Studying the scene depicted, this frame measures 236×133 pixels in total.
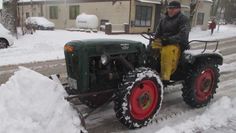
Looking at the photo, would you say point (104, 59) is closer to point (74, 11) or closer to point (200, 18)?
point (74, 11)

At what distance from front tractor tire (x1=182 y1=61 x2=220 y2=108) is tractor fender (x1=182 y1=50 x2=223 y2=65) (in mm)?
90

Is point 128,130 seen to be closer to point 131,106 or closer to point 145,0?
point 131,106

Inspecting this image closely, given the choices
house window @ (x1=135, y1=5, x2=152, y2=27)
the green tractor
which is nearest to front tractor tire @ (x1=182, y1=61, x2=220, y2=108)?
the green tractor

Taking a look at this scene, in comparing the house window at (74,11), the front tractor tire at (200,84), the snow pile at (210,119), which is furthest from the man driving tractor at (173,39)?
the house window at (74,11)

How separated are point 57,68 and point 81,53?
17.9ft

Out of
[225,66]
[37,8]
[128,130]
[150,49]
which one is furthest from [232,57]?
[37,8]

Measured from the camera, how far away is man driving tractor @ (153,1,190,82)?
557 cm

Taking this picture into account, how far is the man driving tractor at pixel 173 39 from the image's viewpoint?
5.57 m

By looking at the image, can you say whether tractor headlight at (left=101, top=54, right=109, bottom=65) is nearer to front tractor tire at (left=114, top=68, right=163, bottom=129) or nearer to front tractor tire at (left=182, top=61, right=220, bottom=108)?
front tractor tire at (left=114, top=68, right=163, bottom=129)

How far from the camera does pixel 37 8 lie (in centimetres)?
3669

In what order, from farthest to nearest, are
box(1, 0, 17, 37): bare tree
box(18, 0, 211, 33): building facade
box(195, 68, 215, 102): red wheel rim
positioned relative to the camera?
box(18, 0, 211, 33): building facade < box(1, 0, 17, 37): bare tree < box(195, 68, 215, 102): red wheel rim

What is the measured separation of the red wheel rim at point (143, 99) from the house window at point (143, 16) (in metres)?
21.9

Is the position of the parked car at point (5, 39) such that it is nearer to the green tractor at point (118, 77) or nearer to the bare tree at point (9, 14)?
the bare tree at point (9, 14)

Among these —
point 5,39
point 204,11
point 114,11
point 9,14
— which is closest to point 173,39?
point 5,39
